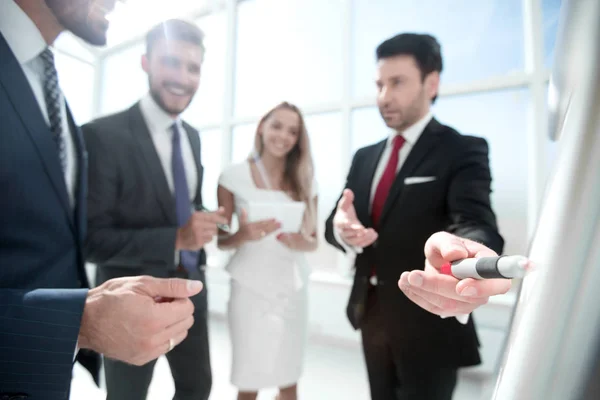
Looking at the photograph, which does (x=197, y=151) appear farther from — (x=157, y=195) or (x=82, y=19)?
(x=82, y=19)

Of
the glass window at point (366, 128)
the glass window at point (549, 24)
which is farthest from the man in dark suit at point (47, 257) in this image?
the glass window at point (549, 24)

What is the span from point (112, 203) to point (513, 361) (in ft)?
1.81

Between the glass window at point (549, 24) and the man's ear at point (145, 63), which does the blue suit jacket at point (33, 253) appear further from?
the glass window at point (549, 24)

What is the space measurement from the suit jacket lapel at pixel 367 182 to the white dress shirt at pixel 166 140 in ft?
0.99

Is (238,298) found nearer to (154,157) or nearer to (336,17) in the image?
(154,157)

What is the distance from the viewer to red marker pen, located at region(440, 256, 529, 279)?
231 millimetres

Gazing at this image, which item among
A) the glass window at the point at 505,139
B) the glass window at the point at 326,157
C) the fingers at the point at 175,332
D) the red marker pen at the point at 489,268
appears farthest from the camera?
the glass window at the point at 326,157

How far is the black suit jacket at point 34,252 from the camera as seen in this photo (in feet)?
1.04

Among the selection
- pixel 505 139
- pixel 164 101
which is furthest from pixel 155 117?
pixel 505 139

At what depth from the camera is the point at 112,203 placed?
0.48 meters

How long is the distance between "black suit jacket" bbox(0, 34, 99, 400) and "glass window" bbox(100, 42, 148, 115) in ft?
0.59

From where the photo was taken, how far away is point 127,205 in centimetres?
48

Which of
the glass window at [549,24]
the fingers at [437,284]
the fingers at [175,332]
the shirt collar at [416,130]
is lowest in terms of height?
the fingers at [175,332]

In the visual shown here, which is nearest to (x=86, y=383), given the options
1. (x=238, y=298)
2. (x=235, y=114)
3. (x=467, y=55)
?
(x=238, y=298)
